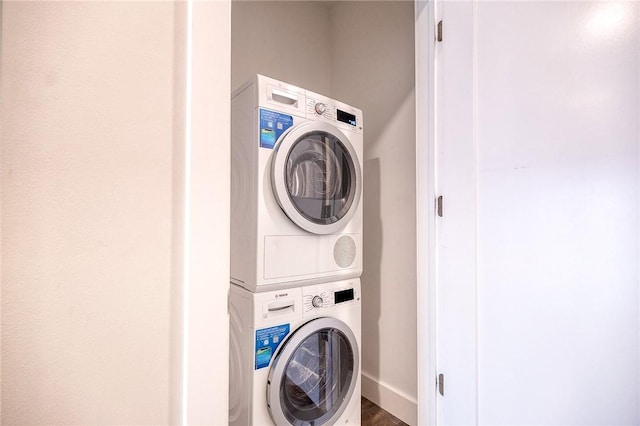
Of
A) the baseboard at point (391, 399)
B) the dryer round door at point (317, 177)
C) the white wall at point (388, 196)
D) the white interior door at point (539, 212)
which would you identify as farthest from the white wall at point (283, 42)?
the baseboard at point (391, 399)

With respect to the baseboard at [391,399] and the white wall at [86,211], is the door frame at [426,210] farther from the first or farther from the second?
the white wall at [86,211]

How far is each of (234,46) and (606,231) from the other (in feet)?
6.75

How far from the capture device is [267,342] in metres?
1.21

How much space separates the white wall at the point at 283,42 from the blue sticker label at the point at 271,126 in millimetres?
824

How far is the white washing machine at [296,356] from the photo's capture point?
120cm

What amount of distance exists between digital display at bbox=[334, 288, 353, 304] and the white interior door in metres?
0.42

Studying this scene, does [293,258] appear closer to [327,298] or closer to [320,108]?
[327,298]

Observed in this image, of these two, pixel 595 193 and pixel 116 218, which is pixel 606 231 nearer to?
pixel 595 193

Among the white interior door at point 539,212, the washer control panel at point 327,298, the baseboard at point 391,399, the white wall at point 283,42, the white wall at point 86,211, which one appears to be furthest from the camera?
the white wall at point 283,42

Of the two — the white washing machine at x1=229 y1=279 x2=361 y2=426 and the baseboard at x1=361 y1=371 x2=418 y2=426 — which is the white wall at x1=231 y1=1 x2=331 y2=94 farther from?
the baseboard at x1=361 y1=371 x2=418 y2=426

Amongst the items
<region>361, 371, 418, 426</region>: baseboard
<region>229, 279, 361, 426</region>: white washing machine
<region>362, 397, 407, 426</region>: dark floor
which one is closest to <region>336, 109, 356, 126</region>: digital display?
<region>229, 279, 361, 426</region>: white washing machine

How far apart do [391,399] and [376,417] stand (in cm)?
13

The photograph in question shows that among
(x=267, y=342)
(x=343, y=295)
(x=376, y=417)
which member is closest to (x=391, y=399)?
(x=376, y=417)

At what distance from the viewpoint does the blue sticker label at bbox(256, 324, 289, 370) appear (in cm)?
119
